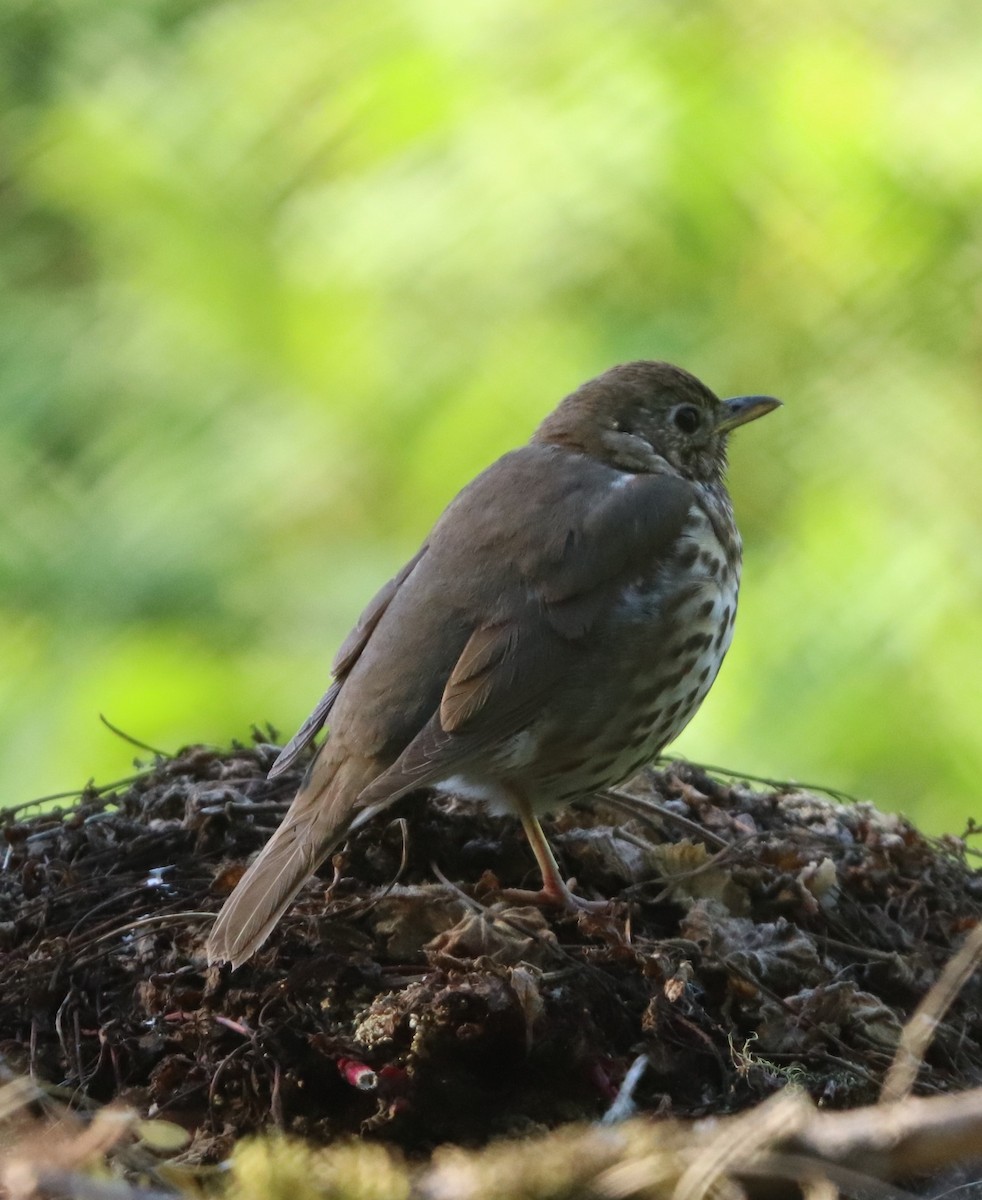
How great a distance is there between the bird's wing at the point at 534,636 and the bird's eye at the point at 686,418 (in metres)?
0.64

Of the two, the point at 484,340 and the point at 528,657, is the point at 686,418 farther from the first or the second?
the point at 484,340

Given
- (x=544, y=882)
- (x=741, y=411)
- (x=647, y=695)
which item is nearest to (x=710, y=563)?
(x=647, y=695)

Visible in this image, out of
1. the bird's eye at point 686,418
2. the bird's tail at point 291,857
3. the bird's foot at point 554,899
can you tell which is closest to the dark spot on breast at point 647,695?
the bird's foot at point 554,899

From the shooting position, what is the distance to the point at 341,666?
404 centimetres

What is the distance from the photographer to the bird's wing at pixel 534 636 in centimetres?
350

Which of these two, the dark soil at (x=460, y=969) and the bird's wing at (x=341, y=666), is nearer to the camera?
→ the dark soil at (x=460, y=969)

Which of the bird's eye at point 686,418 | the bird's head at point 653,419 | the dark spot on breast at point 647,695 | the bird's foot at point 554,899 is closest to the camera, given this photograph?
the bird's foot at point 554,899

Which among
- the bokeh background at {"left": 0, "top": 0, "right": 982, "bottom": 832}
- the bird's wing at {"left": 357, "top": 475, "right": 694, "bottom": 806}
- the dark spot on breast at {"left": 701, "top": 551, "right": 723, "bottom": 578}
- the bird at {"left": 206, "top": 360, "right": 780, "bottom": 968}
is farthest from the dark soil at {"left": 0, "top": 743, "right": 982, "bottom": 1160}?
the bokeh background at {"left": 0, "top": 0, "right": 982, "bottom": 832}

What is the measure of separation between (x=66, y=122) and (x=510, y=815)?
4837 millimetres

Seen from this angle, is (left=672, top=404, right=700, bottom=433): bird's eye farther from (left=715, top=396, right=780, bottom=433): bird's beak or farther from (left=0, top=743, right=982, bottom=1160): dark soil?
(left=0, top=743, right=982, bottom=1160): dark soil

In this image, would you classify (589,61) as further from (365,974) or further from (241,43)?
(365,974)

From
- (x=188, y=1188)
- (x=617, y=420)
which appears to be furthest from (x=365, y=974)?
(x=617, y=420)

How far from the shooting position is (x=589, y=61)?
6.38m

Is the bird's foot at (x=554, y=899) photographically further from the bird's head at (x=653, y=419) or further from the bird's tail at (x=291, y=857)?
the bird's head at (x=653, y=419)
